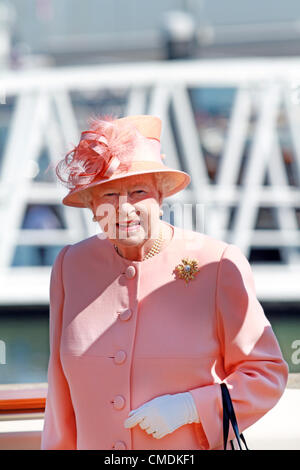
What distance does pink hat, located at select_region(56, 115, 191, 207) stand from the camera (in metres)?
2.16

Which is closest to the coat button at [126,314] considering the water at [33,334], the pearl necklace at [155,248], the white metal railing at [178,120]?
the pearl necklace at [155,248]

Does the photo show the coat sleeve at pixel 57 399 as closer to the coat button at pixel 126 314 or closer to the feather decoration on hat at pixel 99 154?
the coat button at pixel 126 314

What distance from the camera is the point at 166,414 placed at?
6.63 ft

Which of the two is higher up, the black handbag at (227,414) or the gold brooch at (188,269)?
the gold brooch at (188,269)

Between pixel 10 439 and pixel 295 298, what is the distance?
6852mm

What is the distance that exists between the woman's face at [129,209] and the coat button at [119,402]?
40 centimetres

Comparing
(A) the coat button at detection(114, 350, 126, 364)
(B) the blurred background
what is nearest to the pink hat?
(A) the coat button at detection(114, 350, 126, 364)

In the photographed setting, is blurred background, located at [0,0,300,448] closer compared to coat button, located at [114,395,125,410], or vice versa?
coat button, located at [114,395,125,410]

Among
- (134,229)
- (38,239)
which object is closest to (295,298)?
(38,239)

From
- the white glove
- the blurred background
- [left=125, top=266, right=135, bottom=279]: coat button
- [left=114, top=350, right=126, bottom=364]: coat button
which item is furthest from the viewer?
the blurred background

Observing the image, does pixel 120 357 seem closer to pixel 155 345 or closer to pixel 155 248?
pixel 155 345

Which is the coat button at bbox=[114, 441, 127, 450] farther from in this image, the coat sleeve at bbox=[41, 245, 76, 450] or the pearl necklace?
the pearl necklace

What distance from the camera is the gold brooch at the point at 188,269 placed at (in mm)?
2160

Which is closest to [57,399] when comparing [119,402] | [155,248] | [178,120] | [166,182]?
[119,402]
